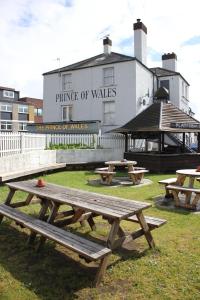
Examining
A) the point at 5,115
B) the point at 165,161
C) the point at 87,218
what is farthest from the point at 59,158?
the point at 5,115

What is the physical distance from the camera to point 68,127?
924 inches

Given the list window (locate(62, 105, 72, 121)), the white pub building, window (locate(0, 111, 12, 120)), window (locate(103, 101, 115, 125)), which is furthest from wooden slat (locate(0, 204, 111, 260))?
window (locate(0, 111, 12, 120))

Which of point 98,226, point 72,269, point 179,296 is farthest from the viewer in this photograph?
point 98,226

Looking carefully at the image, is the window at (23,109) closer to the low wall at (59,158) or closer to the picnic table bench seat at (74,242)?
the low wall at (59,158)

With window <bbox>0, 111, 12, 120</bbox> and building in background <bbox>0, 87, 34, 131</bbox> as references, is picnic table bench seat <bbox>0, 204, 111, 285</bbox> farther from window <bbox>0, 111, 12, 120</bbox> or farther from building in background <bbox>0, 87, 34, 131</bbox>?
window <bbox>0, 111, 12, 120</bbox>

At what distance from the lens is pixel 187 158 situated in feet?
58.2

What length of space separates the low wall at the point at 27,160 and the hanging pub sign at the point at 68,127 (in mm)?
5608

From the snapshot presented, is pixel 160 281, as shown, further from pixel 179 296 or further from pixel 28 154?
pixel 28 154

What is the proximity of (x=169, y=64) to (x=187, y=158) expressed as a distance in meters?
16.6

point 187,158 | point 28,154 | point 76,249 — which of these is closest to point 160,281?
point 76,249

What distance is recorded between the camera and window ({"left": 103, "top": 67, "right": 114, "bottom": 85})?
946 inches

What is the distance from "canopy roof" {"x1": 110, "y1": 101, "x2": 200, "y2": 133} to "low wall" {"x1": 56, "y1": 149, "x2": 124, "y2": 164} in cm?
177

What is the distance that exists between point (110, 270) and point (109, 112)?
20349 mm

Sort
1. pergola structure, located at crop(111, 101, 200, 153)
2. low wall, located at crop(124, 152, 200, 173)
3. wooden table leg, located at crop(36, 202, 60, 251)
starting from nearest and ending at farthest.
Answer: wooden table leg, located at crop(36, 202, 60, 251)
low wall, located at crop(124, 152, 200, 173)
pergola structure, located at crop(111, 101, 200, 153)
